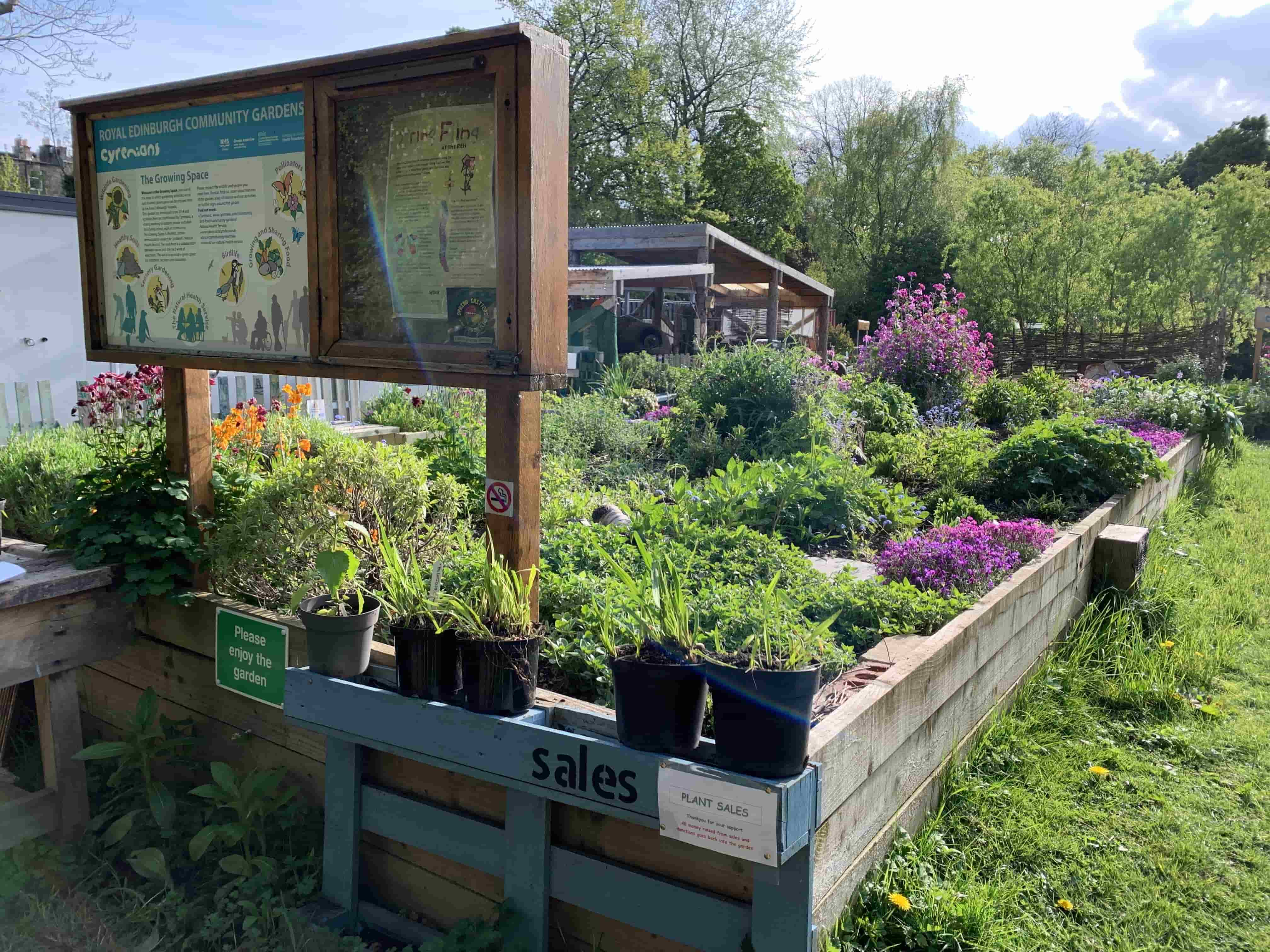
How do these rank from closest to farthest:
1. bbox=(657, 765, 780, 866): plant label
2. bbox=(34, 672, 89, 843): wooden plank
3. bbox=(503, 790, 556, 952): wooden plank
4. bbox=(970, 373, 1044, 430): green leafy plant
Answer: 1. bbox=(657, 765, 780, 866): plant label
2. bbox=(503, 790, 556, 952): wooden plank
3. bbox=(34, 672, 89, 843): wooden plank
4. bbox=(970, 373, 1044, 430): green leafy plant

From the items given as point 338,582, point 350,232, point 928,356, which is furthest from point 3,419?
point 928,356

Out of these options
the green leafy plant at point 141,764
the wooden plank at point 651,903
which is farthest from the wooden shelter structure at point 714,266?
the wooden plank at point 651,903

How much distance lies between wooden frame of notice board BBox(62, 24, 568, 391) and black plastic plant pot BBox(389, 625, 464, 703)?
709mm

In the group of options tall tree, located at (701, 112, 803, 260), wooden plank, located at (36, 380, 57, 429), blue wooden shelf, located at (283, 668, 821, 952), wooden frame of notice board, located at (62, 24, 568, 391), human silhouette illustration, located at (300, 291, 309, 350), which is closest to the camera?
blue wooden shelf, located at (283, 668, 821, 952)

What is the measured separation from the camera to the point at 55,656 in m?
3.28

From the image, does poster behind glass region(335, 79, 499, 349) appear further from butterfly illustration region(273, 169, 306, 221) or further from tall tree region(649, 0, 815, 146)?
tall tree region(649, 0, 815, 146)

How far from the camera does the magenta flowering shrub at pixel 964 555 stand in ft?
12.8

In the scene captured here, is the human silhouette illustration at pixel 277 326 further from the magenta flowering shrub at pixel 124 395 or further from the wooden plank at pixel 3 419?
the wooden plank at pixel 3 419

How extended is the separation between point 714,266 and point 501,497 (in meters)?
14.0

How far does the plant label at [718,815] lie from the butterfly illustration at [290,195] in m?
2.12

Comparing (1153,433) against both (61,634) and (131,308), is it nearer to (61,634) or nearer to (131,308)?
(131,308)

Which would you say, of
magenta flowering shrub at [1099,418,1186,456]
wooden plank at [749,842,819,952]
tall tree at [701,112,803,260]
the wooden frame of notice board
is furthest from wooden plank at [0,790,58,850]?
tall tree at [701,112,803,260]

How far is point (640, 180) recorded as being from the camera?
31.1 metres

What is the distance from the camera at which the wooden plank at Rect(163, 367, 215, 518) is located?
349cm
